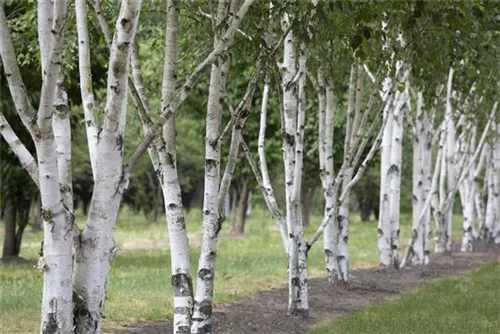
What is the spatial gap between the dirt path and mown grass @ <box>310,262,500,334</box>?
0.54 m

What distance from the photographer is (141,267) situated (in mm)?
22781

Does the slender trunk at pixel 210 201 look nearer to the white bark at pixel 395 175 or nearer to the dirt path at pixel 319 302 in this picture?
the dirt path at pixel 319 302

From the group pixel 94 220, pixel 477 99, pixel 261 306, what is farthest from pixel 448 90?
pixel 94 220

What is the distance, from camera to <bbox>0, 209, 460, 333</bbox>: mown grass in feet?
44.8

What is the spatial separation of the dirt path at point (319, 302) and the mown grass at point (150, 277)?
62 centimetres

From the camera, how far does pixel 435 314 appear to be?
45.1 ft

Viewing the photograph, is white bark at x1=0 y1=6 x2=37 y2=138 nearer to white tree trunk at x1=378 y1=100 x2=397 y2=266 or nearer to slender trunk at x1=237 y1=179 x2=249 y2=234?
white tree trunk at x1=378 y1=100 x2=397 y2=266

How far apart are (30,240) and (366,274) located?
66.3 ft

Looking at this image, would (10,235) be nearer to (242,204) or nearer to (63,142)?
(63,142)

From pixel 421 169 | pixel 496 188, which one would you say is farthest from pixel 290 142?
pixel 496 188

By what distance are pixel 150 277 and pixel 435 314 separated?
7.54 meters

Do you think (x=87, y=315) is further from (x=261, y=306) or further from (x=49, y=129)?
(x=261, y=306)

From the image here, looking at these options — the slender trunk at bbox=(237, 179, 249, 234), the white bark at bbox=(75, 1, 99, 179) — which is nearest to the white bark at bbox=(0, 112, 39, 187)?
the white bark at bbox=(75, 1, 99, 179)

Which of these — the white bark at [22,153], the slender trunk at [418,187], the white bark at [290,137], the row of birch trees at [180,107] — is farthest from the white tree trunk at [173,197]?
the slender trunk at [418,187]
